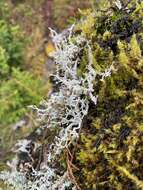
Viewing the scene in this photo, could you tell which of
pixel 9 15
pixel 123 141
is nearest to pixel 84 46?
pixel 123 141

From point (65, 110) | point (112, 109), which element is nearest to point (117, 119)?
point (112, 109)

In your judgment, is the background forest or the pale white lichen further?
the pale white lichen

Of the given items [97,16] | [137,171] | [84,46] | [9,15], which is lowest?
[137,171]

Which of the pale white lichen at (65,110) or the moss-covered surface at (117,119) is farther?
the pale white lichen at (65,110)

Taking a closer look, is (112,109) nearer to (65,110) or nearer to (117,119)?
(117,119)

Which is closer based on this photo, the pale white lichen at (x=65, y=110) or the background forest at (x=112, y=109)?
the background forest at (x=112, y=109)

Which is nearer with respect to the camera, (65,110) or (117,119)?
(117,119)

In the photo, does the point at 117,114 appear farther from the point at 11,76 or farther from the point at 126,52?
the point at 11,76

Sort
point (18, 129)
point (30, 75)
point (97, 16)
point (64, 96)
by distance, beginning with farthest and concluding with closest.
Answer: point (30, 75), point (18, 129), point (97, 16), point (64, 96)
